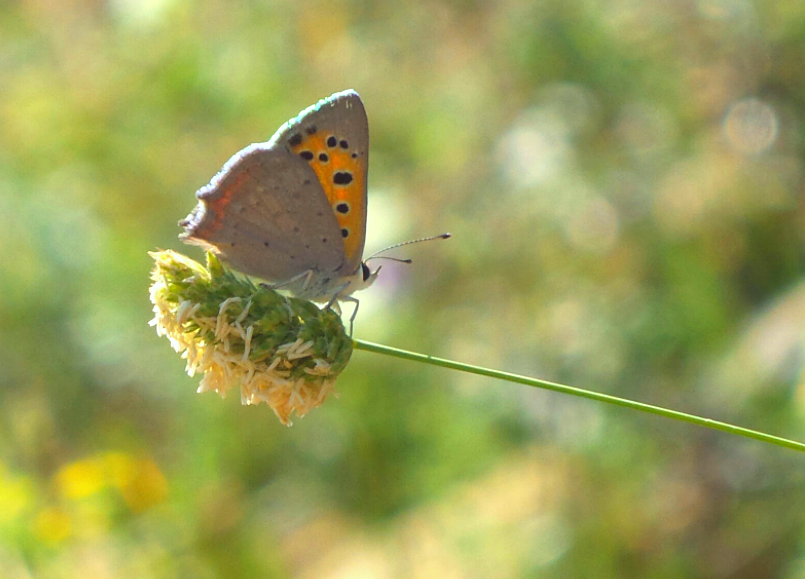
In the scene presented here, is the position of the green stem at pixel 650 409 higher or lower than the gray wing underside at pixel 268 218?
lower

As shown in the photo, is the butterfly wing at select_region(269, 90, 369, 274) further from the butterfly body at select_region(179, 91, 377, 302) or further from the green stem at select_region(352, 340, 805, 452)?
the green stem at select_region(352, 340, 805, 452)

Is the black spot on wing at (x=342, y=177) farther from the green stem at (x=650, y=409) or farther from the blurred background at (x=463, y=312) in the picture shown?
the blurred background at (x=463, y=312)

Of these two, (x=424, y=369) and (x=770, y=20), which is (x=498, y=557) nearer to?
(x=424, y=369)

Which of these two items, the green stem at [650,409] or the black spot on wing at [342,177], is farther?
the black spot on wing at [342,177]

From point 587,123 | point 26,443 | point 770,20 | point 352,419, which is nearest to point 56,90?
point 26,443

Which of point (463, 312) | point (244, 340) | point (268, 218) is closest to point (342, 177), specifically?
point (268, 218)

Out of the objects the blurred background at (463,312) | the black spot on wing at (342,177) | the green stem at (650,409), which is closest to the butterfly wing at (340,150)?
the black spot on wing at (342,177)

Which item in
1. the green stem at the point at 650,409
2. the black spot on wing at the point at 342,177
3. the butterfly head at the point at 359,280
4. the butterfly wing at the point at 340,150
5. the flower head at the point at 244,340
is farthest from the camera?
the butterfly head at the point at 359,280

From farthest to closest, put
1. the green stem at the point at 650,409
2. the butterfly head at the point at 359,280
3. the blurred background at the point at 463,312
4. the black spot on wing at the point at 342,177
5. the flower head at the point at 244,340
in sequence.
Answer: the blurred background at the point at 463,312, the butterfly head at the point at 359,280, the black spot on wing at the point at 342,177, the flower head at the point at 244,340, the green stem at the point at 650,409

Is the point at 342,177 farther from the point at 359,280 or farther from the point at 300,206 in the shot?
the point at 359,280
